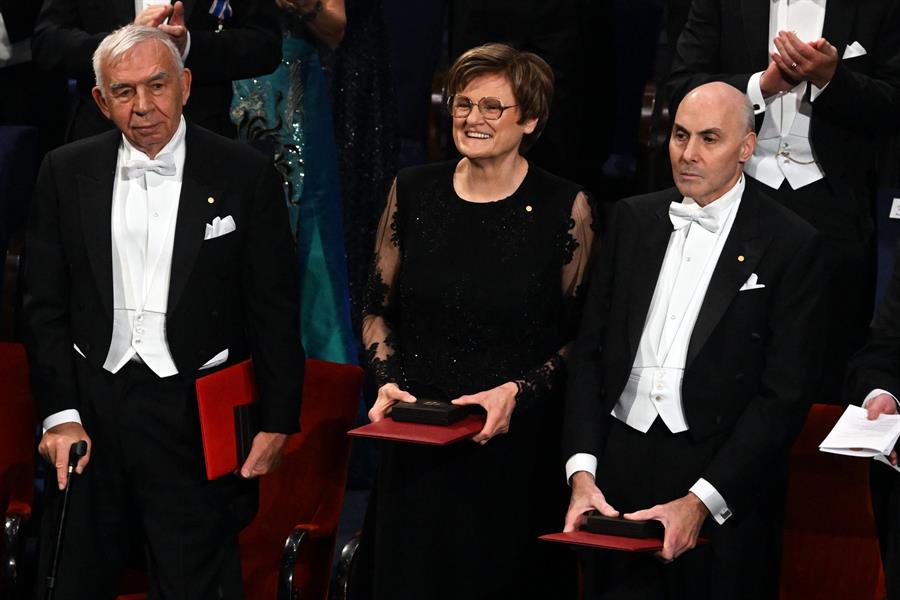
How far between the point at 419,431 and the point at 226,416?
0.48 m

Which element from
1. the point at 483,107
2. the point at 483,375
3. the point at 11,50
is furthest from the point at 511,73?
the point at 11,50

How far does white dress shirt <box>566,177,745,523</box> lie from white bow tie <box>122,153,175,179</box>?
3.55ft

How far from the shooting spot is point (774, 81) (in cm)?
375

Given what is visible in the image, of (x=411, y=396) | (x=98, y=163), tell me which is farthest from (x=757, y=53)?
(x=98, y=163)

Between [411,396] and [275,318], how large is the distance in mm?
357

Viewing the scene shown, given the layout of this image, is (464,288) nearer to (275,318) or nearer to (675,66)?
(275,318)

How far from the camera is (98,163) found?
11.4ft

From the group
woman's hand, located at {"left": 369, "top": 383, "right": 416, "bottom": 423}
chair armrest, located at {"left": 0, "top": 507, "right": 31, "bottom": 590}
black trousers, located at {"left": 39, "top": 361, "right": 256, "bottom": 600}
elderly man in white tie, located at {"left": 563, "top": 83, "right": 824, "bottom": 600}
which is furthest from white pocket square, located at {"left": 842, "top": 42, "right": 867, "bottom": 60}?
chair armrest, located at {"left": 0, "top": 507, "right": 31, "bottom": 590}

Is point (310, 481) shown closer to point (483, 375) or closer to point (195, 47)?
point (483, 375)

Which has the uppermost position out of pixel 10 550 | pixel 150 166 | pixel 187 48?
pixel 187 48

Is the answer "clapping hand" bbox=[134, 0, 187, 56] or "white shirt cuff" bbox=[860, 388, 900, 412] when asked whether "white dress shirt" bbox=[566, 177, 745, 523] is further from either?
"clapping hand" bbox=[134, 0, 187, 56]

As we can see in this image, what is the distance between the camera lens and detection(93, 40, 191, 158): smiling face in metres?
3.41

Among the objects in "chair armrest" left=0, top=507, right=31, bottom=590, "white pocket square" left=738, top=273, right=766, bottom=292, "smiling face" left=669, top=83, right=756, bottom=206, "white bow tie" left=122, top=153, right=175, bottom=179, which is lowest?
"chair armrest" left=0, top=507, right=31, bottom=590

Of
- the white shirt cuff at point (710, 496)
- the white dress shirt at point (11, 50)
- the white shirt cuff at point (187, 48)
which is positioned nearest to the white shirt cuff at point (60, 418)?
the white shirt cuff at point (187, 48)
